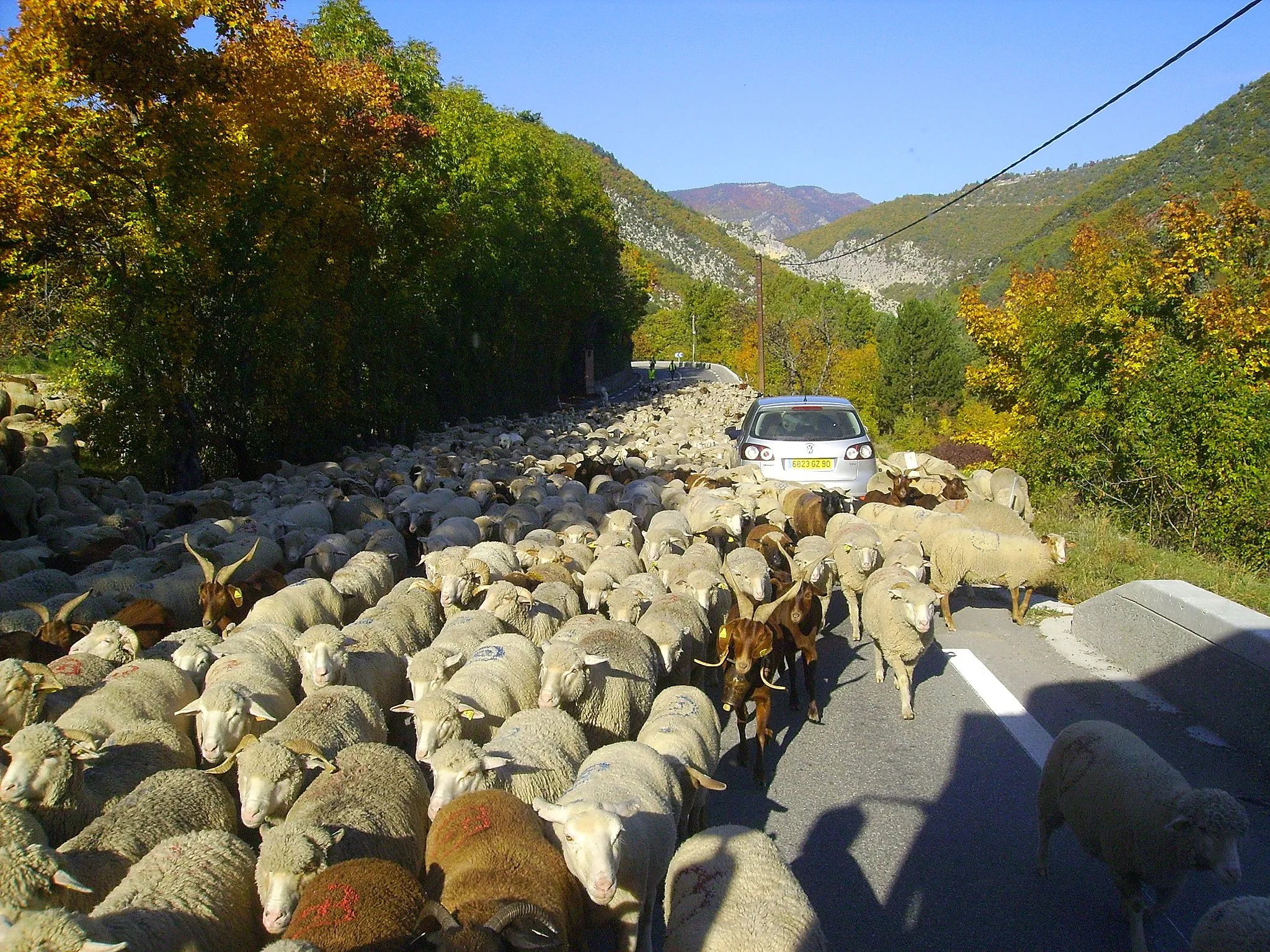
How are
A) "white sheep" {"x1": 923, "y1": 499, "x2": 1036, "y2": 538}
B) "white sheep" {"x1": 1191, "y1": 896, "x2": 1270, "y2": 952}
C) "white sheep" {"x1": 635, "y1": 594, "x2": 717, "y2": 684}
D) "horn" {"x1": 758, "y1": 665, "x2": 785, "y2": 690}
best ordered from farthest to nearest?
1. "white sheep" {"x1": 923, "y1": 499, "x2": 1036, "y2": 538}
2. "white sheep" {"x1": 635, "y1": 594, "x2": 717, "y2": 684}
3. "horn" {"x1": 758, "y1": 665, "x2": 785, "y2": 690}
4. "white sheep" {"x1": 1191, "y1": 896, "x2": 1270, "y2": 952}

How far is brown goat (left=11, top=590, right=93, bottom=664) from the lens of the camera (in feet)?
20.7

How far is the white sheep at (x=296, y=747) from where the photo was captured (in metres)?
4.27

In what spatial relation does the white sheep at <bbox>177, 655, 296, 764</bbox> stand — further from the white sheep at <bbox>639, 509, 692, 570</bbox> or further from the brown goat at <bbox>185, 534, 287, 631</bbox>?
the white sheep at <bbox>639, 509, 692, 570</bbox>

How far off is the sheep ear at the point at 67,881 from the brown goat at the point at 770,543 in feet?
20.8

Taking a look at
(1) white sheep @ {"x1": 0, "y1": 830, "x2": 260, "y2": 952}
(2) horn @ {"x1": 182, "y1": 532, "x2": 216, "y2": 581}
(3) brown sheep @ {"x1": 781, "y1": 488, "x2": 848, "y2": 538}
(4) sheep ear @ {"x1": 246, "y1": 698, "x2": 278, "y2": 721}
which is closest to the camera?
(1) white sheep @ {"x1": 0, "y1": 830, "x2": 260, "y2": 952}

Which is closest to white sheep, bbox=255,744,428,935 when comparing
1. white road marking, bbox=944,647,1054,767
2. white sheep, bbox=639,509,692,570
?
white road marking, bbox=944,647,1054,767

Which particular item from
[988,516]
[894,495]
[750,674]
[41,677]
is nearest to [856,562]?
[988,516]

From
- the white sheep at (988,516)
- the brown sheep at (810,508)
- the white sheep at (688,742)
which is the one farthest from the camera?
the brown sheep at (810,508)

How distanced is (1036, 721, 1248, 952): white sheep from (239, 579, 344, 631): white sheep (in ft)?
17.9

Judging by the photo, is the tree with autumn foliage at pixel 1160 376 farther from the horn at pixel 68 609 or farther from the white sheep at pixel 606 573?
the horn at pixel 68 609

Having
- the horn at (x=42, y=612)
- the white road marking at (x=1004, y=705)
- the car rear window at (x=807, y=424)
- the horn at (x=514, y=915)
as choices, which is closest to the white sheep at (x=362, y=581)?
the horn at (x=42, y=612)

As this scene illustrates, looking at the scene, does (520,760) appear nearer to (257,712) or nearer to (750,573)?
(257,712)

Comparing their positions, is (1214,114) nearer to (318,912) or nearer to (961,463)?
(961,463)

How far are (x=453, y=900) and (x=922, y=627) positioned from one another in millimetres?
4424
